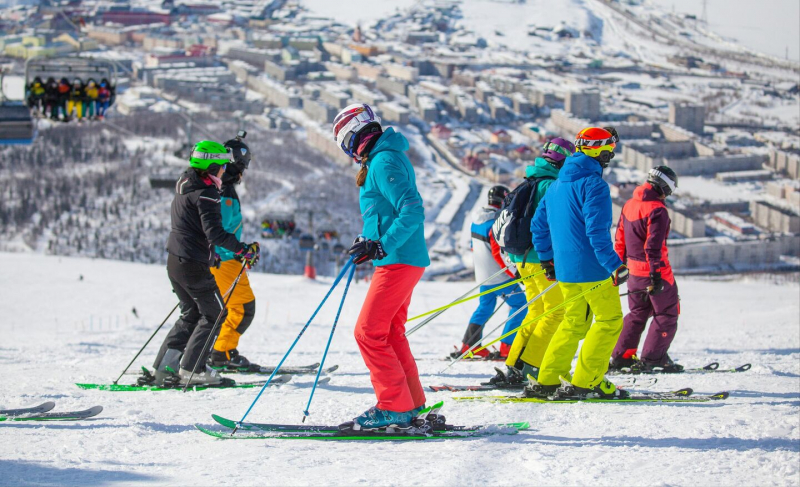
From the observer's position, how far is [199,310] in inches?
175

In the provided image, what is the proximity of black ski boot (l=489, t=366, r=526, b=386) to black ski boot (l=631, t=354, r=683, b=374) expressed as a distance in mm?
1042

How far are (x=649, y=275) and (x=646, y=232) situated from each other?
0.85ft

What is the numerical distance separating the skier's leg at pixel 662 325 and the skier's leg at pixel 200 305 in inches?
103

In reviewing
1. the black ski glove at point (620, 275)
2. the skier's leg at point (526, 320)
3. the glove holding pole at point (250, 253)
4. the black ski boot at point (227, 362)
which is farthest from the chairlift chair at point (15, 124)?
the black ski glove at point (620, 275)

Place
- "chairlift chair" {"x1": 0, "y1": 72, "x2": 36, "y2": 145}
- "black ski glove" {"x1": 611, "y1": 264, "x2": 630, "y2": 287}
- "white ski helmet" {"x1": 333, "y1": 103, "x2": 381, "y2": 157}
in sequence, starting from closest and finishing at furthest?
1. "white ski helmet" {"x1": 333, "y1": 103, "x2": 381, "y2": 157}
2. "black ski glove" {"x1": 611, "y1": 264, "x2": 630, "y2": 287}
3. "chairlift chair" {"x1": 0, "y1": 72, "x2": 36, "y2": 145}

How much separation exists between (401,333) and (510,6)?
8296 centimetres

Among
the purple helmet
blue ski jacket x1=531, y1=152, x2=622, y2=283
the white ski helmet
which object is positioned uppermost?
the white ski helmet

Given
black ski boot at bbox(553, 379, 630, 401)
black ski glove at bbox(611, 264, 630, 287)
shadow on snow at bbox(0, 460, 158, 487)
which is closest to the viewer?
shadow on snow at bbox(0, 460, 158, 487)

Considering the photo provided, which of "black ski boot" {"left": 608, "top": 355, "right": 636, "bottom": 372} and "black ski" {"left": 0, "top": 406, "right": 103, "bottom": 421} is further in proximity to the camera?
"black ski boot" {"left": 608, "top": 355, "right": 636, "bottom": 372}

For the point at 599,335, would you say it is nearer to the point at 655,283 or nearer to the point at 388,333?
the point at 655,283

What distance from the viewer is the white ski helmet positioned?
333cm

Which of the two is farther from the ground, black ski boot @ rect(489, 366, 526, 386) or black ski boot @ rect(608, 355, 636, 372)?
black ski boot @ rect(489, 366, 526, 386)

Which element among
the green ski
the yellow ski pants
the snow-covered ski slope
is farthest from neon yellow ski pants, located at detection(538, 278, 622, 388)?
the yellow ski pants

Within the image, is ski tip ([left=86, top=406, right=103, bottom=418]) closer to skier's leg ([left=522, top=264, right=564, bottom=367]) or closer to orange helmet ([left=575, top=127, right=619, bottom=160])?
skier's leg ([left=522, top=264, right=564, bottom=367])
